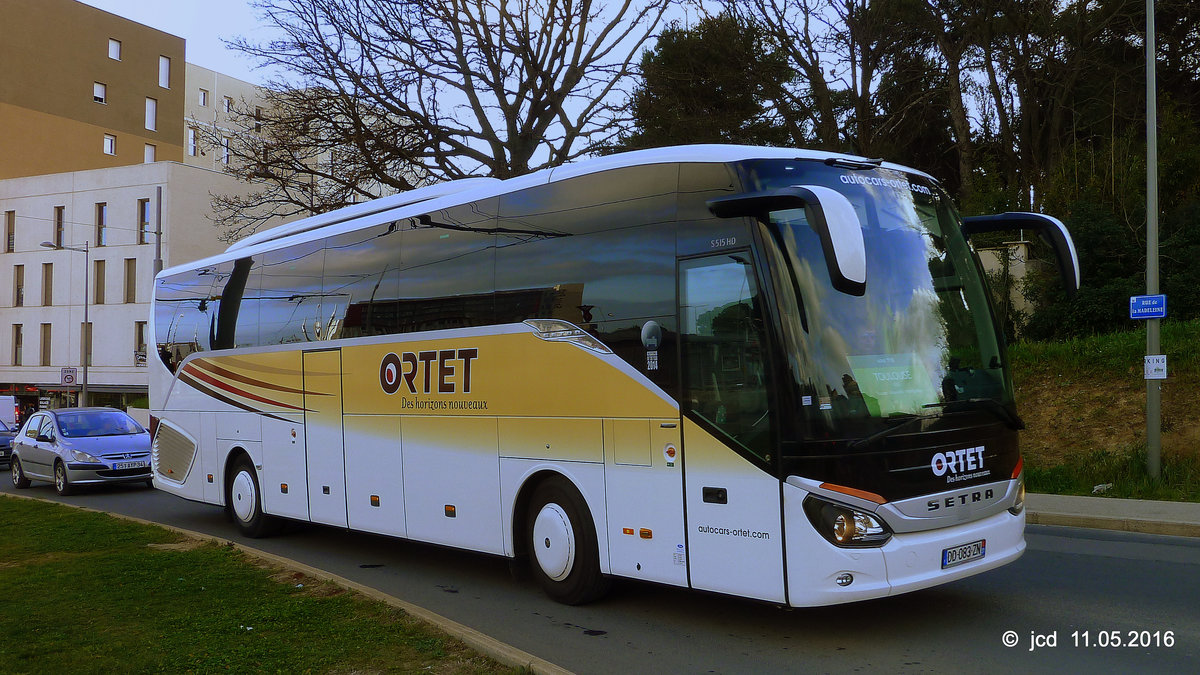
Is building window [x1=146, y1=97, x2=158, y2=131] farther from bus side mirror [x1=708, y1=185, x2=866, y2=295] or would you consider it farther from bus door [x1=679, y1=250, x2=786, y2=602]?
bus side mirror [x1=708, y1=185, x2=866, y2=295]

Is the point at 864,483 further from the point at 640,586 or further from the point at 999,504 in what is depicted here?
the point at 640,586

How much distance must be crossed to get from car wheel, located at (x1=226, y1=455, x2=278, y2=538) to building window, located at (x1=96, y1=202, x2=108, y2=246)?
4548 cm

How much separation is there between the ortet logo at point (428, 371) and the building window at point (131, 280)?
4768 centimetres

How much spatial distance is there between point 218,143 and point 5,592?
18487mm

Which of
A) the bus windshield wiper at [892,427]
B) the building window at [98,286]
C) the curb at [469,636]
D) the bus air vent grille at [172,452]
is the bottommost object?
the curb at [469,636]

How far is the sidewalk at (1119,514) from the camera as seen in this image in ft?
38.2

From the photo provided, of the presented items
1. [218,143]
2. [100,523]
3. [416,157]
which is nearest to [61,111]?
[218,143]

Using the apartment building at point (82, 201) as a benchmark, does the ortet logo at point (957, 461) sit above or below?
below

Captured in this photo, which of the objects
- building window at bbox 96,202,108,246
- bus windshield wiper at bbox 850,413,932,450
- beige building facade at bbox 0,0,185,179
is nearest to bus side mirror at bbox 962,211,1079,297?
bus windshield wiper at bbox 850,413,932,450

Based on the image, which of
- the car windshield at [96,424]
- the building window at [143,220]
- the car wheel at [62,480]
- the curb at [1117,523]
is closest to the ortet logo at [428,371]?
the curb at [1117,523]

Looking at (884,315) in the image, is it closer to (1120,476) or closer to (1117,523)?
(1117,523)

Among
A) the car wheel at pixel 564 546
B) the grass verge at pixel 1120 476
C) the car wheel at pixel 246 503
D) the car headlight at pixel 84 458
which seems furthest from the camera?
the car headlight at pixel 84 458

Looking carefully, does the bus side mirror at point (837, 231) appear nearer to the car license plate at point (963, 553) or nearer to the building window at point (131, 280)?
the car license plate at point (963, 553)

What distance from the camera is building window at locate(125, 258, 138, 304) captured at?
52.6 meters
